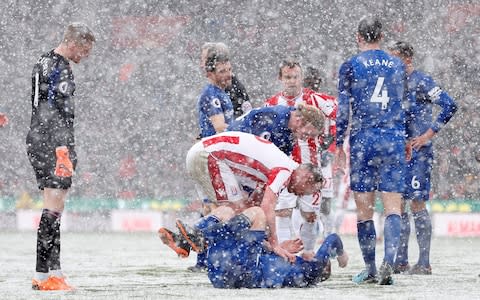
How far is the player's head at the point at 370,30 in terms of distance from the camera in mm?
7406

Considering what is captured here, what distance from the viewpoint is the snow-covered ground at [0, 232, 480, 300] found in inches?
244

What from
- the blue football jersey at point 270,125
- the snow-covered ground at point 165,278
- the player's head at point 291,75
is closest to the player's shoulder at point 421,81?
the player's head at point 291,75

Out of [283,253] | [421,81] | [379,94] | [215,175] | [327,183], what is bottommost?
[283,253]

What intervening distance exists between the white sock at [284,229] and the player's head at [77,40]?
265 cm

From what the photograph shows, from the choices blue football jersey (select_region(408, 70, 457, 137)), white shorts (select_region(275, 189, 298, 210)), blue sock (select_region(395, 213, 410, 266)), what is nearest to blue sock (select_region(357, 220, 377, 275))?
blue sock (select_region(395, 213, 410, 266))

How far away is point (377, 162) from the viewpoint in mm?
7363

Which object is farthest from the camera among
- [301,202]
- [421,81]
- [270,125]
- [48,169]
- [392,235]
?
[301,202]

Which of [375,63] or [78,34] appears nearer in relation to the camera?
[78,34]

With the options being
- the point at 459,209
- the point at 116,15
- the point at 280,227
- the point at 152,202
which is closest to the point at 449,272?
the point at 280,227

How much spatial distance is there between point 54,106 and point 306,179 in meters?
1.67

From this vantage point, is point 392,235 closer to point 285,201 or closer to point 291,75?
point 285,201

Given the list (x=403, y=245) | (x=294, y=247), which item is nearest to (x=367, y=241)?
(x=294, y=247)

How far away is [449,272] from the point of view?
8.44 metres

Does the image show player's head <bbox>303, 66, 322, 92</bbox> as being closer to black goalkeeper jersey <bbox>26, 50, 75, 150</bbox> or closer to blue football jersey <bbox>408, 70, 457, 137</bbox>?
blue football jersey <bbox>408, 70, 457, 137</bbox>
